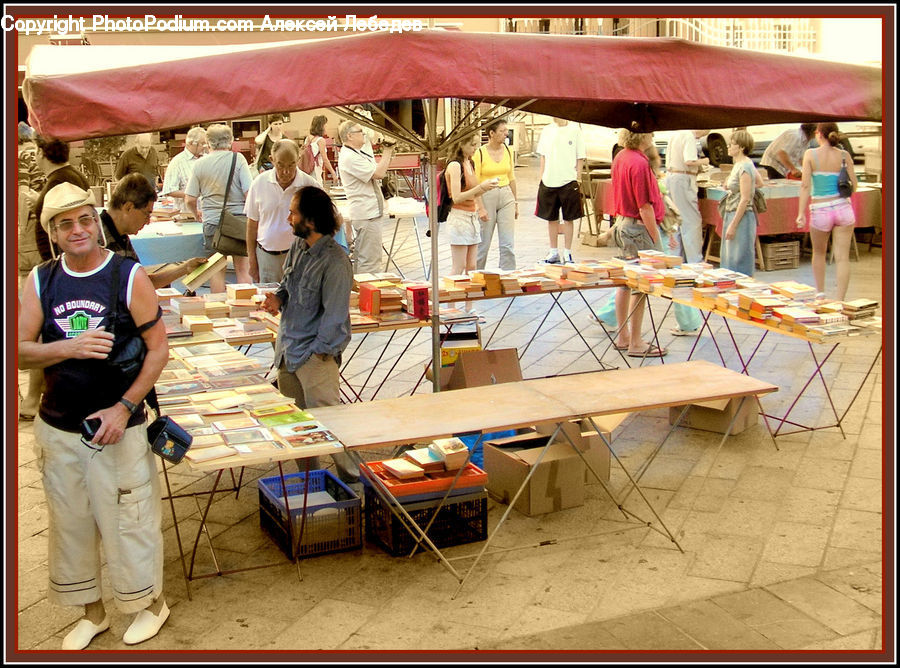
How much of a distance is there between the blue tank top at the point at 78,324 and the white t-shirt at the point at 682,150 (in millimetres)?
7219

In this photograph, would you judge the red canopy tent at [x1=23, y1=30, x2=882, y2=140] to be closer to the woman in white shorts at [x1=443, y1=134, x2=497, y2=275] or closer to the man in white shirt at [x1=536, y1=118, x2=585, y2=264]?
the woman in white shorts at [x1=443, y1=134, x2=497, y2=275]

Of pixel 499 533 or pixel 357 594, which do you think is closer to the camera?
pixel 357 594

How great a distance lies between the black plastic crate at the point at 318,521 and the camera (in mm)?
5047

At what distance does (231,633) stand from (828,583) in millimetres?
2654

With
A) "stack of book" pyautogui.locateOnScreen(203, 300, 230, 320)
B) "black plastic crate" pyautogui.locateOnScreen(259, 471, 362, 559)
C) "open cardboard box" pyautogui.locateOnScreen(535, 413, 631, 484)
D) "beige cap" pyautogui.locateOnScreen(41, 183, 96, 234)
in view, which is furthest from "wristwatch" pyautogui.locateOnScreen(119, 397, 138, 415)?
"stack of book" pyautogui.locateOnScreen(203, 300, 230, 320)

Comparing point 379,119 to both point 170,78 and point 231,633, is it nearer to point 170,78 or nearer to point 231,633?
point 170,78

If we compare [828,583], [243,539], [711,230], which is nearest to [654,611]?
[828,583]

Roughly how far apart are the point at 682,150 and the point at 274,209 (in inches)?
178

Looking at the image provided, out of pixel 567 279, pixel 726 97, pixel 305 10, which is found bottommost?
pixel 567 279

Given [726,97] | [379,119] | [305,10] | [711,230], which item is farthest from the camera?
[711,230]

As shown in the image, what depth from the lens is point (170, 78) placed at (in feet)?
14.1

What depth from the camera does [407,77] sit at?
4.56 m

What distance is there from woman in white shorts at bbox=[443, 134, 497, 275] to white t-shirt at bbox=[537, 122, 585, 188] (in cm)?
185

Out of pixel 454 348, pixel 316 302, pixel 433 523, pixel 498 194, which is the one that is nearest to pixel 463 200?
pixel 498 194
